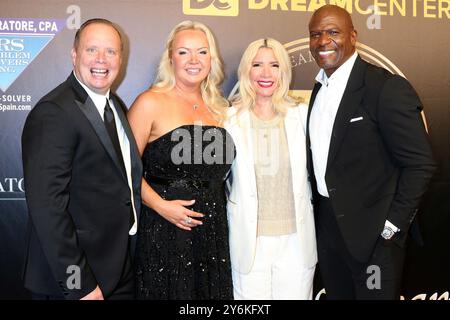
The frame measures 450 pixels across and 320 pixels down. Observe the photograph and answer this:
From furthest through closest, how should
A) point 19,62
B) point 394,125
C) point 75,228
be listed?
point 19,62 → point 394,125 → point 75,228

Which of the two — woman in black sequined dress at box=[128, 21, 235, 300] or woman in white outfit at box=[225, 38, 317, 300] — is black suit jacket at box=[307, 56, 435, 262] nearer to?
woman in white outfit at box=[225, 38, 317, 300]

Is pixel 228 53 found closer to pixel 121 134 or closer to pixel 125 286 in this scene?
pixel 121 134

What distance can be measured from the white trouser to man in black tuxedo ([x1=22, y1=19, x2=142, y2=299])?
2.20 feet

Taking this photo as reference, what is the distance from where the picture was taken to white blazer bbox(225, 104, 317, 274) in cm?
266

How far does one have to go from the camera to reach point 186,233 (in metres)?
2.69

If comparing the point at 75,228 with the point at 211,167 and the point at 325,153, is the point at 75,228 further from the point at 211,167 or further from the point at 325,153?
the point at 325,153

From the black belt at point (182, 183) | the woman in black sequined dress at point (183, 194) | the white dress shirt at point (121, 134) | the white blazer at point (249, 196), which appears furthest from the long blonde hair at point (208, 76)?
the white dress shirt at point (121, 134)

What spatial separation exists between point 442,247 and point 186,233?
6.98 ft

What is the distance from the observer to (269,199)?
2689mm

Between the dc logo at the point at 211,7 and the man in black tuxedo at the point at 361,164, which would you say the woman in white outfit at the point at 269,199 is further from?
the dc logo at the point at 211,7

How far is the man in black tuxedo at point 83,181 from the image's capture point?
2.00 metres

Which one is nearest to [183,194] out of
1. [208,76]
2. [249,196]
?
[249,196]

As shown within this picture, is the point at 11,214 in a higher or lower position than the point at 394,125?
lower
